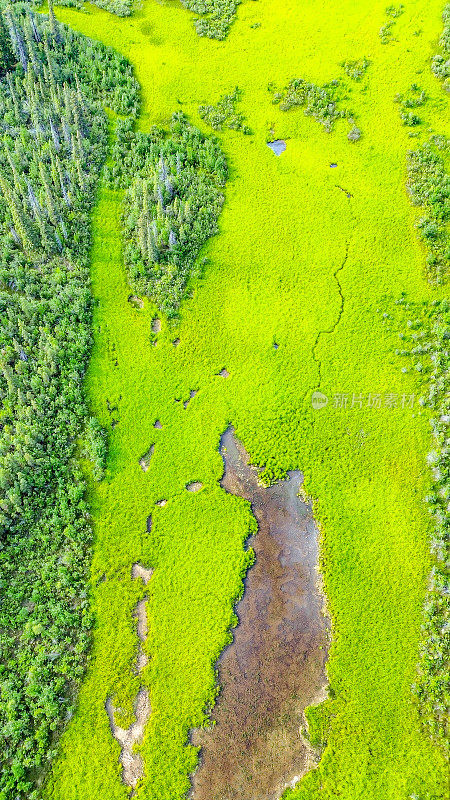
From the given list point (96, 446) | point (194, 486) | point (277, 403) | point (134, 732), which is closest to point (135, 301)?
point (96, 446)

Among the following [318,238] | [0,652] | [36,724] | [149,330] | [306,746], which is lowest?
[306,746]

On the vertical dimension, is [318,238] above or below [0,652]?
above

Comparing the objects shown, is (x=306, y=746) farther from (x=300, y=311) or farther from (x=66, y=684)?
(x=300, y=311)

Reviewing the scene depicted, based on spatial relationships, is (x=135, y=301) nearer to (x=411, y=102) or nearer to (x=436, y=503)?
(x=436, y=503)

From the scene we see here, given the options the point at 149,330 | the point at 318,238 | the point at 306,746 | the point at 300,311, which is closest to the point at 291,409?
the point at 300,311

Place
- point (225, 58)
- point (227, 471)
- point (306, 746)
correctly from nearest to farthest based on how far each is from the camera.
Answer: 1. point (306, 746)
2. point (227, 471)
3. point (225, 58)

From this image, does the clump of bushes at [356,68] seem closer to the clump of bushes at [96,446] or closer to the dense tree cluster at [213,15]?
the dense tree cluster at [213,15]
